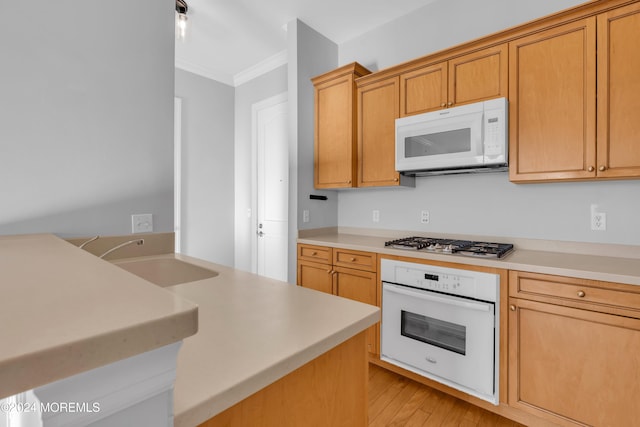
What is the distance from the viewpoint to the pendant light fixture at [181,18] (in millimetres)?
2462

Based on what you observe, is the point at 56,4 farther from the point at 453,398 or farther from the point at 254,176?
the point at 453,398

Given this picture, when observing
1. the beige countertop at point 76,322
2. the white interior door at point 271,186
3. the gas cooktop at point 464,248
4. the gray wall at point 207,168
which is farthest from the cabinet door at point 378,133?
the beige countertop at point 76,322

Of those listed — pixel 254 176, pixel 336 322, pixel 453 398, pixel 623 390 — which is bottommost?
pixel 453 398

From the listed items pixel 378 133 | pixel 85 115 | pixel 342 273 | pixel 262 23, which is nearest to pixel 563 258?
pixel 342 273

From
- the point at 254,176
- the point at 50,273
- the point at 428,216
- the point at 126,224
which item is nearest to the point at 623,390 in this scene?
the point at 428,216

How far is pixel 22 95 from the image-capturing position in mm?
1297

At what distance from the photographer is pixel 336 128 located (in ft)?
9.02

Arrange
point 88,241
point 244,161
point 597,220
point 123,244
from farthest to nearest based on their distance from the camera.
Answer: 1. point 244,161
2. point 597,220
3. point 123,244
4. point 88,241

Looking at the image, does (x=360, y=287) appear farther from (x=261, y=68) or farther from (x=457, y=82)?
(x=261, y=68)

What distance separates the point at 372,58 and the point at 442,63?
93 cm

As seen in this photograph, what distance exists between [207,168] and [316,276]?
2023 millimetres

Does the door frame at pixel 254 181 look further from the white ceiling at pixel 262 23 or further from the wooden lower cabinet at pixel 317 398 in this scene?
the wooden lower cabinet at pixel 317 398

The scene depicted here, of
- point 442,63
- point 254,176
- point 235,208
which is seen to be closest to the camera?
point 442,63

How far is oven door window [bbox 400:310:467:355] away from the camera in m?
1.81
